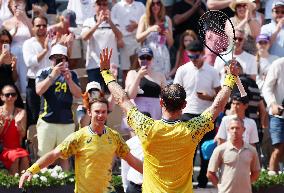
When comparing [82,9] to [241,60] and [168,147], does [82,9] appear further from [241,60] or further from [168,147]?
[168,147]

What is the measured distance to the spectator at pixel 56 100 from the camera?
13594mm

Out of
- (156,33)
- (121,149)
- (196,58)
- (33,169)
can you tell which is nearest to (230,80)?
(121,149)

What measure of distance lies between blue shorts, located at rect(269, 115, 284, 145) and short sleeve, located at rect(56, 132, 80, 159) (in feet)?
16.1

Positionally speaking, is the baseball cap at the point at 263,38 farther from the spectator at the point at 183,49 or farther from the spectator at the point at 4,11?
the spectator at the point at 4,11

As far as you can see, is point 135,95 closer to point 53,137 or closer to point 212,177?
point 53,137

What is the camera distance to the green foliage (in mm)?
12348

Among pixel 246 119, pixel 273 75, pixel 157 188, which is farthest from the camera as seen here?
pixel 273 75

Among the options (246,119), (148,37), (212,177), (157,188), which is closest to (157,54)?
(148,37)

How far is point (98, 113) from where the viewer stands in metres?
9.91

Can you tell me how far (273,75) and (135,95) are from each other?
7.18 feet

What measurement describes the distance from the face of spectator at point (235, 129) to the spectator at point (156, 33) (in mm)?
3523

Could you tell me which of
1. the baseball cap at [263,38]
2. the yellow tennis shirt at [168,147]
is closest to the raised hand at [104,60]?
the yellow tennis shirt at [168,147]

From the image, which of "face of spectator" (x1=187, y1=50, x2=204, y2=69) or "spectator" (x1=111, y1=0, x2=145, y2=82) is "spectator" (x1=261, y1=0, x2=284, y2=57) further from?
"spectator" (x1=111, y1=0, x2=145, y2=82)

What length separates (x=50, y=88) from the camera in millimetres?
13758
